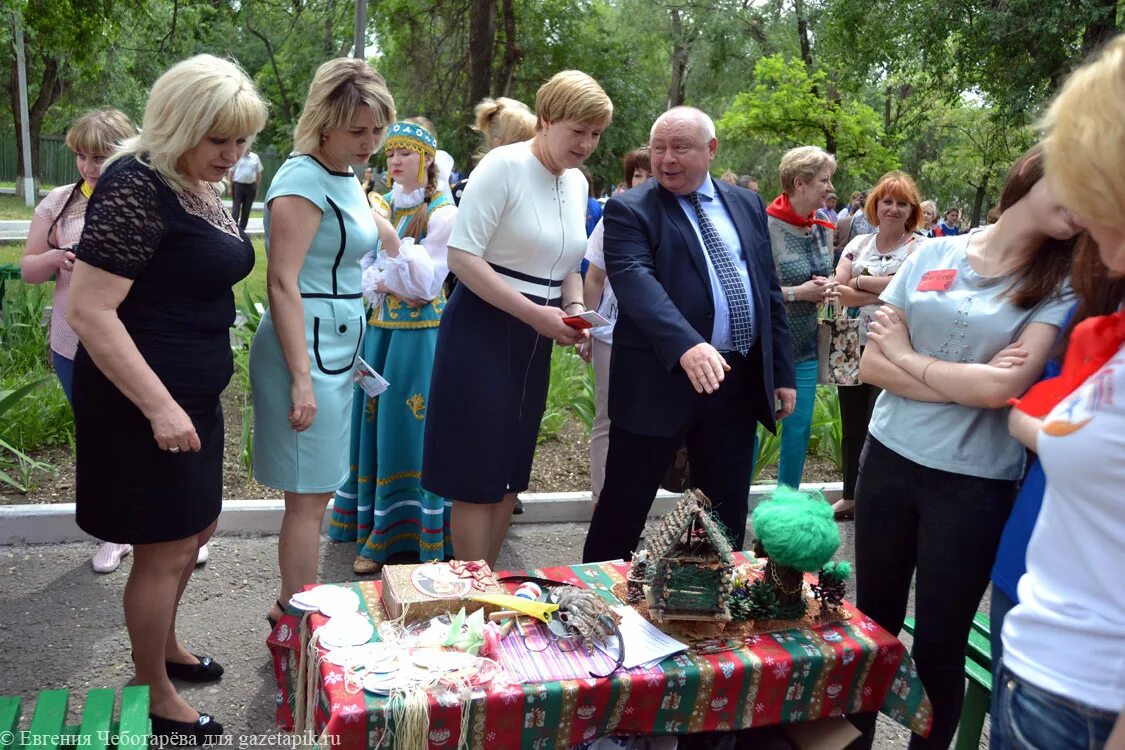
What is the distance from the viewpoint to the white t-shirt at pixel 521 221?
3.15m

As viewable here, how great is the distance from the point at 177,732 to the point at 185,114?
1.71 metres

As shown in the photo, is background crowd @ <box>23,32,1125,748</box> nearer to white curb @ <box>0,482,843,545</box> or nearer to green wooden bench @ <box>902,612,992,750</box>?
green wooden bench @ <box>902,612,992,750</box>

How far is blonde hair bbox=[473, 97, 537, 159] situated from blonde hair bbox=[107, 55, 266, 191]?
5.58 ft

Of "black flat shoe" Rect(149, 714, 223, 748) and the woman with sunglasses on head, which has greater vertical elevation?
the woman with sunglasses on head

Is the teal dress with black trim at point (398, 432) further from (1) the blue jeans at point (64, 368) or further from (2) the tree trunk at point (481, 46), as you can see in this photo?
(2) the tree trunk at point (481, 46)

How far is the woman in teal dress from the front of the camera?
2.90 metres

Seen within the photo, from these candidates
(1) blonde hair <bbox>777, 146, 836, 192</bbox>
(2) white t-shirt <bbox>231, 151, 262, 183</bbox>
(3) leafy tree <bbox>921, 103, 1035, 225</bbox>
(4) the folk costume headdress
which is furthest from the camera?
(3) leafy tree <bbox>921, 103, 1035, 225</bbox>

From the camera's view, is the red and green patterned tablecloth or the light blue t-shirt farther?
the light blue t-shirt

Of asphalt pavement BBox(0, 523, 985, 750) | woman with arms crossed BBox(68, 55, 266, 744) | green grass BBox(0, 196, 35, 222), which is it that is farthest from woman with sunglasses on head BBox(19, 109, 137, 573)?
green grass BBox(0, 196, 35, 222)

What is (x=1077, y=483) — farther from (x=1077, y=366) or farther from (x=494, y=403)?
(x=494, y=403)

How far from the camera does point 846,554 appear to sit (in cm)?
458

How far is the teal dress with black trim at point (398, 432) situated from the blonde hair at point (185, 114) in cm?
161

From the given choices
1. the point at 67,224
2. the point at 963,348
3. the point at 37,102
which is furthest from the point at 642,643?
the point at 37,102

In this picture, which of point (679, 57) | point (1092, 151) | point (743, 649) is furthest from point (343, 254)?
point (679, 57)
